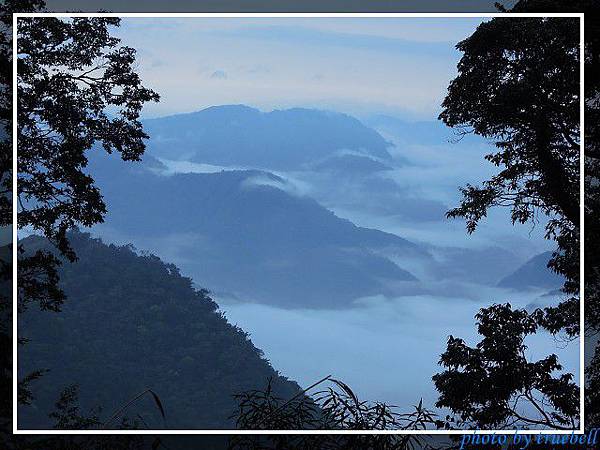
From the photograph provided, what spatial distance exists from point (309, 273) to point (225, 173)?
85 cm

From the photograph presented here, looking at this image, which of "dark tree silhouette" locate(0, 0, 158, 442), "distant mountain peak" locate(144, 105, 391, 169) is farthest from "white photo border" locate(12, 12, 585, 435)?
"distant mountain peak" locate(144, 105, 391, 169)

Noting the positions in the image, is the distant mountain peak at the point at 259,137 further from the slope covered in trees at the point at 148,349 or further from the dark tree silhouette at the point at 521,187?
the slope covered in trees at the point at 148,349

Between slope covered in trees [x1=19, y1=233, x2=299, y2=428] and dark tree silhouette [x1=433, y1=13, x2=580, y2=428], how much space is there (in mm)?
1244

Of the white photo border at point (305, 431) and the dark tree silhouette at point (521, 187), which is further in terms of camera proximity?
the dark tree silhouette at point (521, 187)

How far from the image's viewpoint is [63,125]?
4.96 metres

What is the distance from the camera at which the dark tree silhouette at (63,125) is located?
4930mm

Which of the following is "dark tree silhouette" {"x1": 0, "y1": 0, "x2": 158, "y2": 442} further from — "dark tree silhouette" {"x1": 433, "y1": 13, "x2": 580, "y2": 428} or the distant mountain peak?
"dark tree silhouette" {"x1": 433, "y1": 13, "x2": 580, "y2": 428}

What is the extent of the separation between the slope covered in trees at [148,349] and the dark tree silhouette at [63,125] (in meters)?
0.19

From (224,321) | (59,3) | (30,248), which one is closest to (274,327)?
(224,321)

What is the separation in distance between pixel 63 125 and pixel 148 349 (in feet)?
4.97

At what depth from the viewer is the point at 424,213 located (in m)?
4.96

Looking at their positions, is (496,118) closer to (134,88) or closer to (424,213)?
(424,213)

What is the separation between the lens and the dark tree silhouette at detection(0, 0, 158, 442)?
493cm

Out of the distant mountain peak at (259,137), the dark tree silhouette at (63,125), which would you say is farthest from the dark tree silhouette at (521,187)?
the dark tree silhouette at (63,125)
